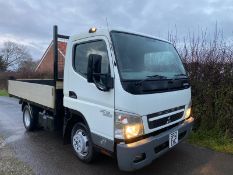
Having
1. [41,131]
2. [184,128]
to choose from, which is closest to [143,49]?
[184,128]

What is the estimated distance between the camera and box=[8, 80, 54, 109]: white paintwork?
5.42 metres

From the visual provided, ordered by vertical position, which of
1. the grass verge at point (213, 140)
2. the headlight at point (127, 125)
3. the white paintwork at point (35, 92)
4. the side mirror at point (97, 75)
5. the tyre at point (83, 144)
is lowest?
the grass verge at point (213, 140)

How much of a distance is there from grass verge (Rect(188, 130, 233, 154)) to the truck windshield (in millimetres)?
1881

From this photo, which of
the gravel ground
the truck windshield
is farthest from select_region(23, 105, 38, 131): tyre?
the truck windshield

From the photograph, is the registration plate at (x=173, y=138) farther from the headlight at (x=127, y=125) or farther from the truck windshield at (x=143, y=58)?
the truck windshield at (x=143, y=58)

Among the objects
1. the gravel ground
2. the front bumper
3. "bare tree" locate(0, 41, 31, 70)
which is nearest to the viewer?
the front bumper

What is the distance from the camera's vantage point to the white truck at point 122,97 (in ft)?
12.1

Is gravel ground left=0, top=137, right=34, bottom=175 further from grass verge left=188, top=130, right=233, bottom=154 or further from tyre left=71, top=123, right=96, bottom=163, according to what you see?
grass verge left=188, top=130, right=233, bottom=154

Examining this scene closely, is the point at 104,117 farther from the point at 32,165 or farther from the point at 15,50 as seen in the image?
the point at 15,50

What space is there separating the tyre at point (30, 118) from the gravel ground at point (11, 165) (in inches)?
56.7

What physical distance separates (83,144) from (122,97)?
61.0 inches

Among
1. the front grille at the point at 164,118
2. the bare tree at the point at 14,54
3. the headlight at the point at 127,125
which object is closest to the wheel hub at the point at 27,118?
the headlight at the point at 127,125

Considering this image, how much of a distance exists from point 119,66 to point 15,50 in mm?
58235

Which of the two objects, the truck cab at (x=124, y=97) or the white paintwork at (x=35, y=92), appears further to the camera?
the white paintwork at (x=35, y=92)
